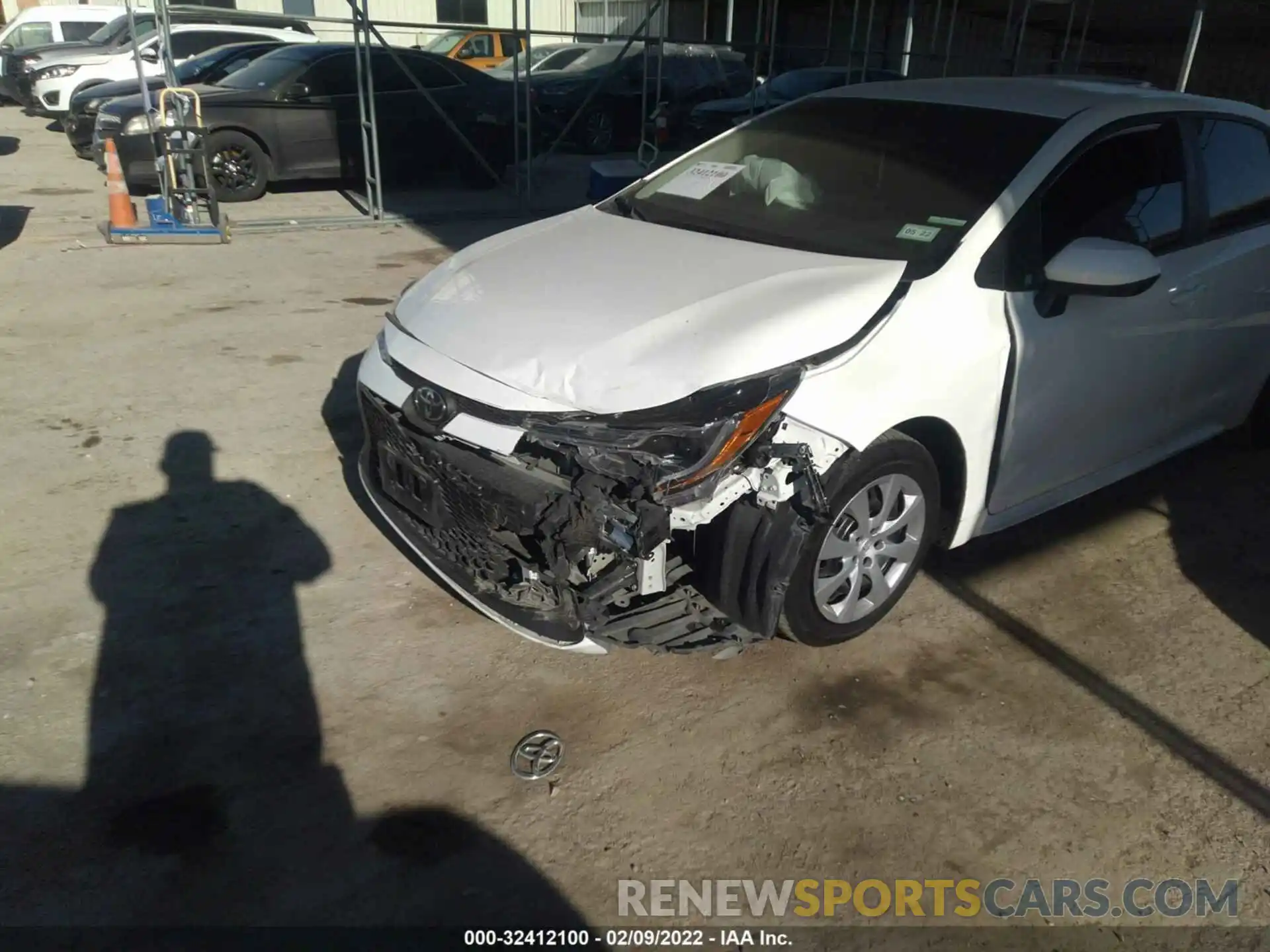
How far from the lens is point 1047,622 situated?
3414 millimetres

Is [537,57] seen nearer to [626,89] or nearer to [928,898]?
[626,89]

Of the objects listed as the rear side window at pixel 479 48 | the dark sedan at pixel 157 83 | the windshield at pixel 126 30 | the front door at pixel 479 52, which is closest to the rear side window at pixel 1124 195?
the dark sedan at pixel 157 83

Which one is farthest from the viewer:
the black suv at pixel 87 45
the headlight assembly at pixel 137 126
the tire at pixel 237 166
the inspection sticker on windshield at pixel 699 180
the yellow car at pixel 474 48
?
the yellow car at pixel 474 48

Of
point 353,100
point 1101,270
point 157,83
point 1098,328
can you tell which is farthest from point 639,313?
point 157,83

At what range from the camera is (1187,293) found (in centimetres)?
358

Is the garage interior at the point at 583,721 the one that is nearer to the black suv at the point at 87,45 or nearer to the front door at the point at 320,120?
the front door at the point at 320,120

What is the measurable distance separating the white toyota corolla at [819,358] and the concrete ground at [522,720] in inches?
12.3

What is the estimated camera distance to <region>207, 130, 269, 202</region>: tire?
10.1 meters

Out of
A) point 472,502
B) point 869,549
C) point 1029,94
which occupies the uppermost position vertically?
point 1029,94

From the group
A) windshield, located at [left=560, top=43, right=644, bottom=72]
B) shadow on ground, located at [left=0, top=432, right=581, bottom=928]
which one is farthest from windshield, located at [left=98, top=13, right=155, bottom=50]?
shadow on ground, located at [left=0, top=432, right=581, bottom=928]

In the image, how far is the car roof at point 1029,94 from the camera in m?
3.52

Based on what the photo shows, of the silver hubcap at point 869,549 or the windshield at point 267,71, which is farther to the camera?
the windshield at point 267,71

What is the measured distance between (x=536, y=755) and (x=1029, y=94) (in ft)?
10.0

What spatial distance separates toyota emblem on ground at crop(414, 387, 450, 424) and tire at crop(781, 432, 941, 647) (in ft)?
3.66
